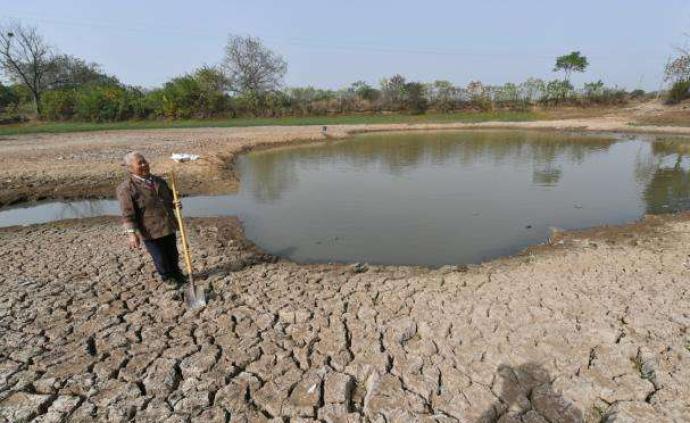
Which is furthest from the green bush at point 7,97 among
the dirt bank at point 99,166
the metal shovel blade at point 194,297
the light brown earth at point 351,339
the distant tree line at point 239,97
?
the metal shovel blade at point 194,297

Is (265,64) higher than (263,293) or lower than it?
higher

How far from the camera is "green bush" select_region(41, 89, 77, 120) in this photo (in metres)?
33.5

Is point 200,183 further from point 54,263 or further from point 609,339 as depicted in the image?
point 609,339

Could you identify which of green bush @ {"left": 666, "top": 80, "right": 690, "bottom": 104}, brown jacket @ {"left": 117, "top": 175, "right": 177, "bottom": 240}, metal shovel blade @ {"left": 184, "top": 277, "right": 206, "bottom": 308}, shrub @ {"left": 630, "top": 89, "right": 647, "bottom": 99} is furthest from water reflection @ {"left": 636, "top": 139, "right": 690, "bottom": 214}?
shrub @ {"left": 630, "top": 89, "right": 647, "bottom": 99}

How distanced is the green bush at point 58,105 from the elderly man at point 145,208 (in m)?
38.0

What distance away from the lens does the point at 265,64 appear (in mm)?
43938

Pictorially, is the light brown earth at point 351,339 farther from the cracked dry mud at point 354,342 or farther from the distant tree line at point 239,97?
the distant tree line at point 239,97

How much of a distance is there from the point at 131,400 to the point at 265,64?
45.6 metres

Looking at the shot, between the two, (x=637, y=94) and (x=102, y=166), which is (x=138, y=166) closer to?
(x=102, y=166)

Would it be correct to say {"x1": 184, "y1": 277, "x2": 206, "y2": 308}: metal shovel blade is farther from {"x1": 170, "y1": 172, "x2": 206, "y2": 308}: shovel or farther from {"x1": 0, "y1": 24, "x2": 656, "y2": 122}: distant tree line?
{"x1": 0, "y1": 24, "x2": 656, "y2": 122}: distant tree line

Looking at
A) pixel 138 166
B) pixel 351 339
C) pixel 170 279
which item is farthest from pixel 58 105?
pixel 351 339

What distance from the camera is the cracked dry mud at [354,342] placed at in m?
2.75

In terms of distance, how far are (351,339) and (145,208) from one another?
7.96ft

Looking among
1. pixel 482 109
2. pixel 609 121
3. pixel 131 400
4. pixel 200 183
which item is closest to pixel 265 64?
pixel 482 109
